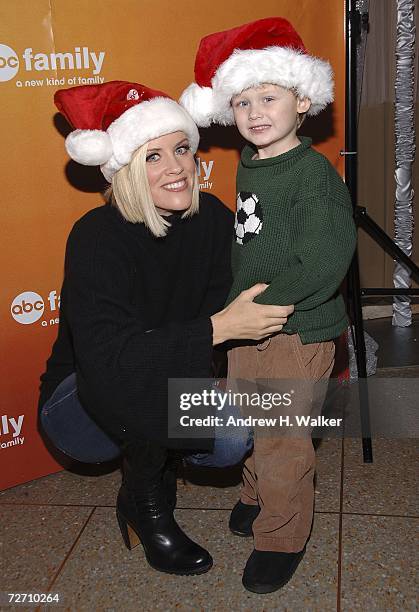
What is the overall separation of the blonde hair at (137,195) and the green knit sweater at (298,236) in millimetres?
250

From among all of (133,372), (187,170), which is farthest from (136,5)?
(133,372)

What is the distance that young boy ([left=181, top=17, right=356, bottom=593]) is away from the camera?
185cm

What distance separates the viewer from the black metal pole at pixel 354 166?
8.38 ft

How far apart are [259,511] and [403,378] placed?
1.44 meters

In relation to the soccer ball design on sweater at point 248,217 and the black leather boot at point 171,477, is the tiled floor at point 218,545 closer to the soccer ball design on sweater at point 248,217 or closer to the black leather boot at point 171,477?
the black leather boot at point 171,477

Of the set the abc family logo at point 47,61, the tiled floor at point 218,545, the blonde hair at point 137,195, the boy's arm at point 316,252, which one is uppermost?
the abc family logo at point 47,61

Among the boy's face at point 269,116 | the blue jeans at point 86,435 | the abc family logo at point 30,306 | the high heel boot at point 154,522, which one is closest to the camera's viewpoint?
the boy's face at point 269,116

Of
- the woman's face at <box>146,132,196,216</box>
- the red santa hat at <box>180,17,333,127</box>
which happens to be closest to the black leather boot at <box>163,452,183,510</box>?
the woman's face at <box>146,132,196,216</box>

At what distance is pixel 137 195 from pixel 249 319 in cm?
50

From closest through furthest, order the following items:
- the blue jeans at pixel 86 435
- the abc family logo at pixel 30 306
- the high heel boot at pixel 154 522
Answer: the high heel boot at pixel 154 522 < the blue jeans at pixel 86 435 < the abc family logo at pixel 30 306

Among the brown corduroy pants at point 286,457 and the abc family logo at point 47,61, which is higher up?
the abc family logo at point 47,61

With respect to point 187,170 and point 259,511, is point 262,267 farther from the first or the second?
point 259,511

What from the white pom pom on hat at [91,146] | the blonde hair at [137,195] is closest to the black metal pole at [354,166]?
the blonde hair at [137,195]

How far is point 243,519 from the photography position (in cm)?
229
